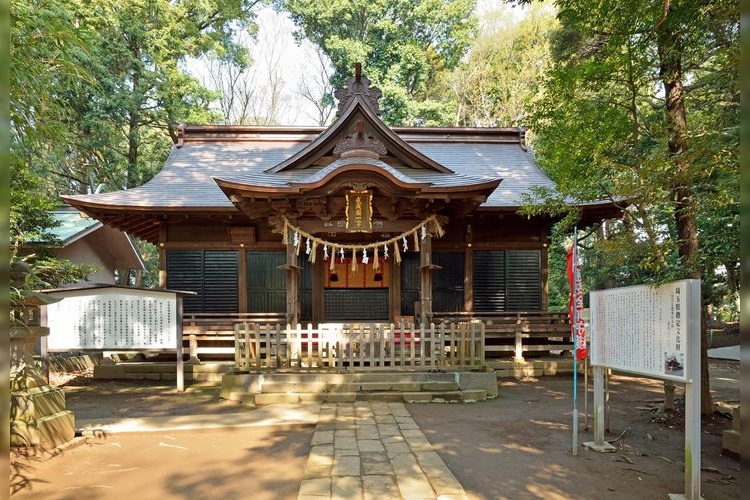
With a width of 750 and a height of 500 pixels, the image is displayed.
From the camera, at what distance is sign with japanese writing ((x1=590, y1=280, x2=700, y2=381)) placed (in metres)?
3.87

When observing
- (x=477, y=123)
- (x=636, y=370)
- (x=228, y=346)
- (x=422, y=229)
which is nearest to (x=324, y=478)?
(x=636, y=370)

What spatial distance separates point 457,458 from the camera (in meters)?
4.89

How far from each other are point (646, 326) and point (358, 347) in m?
5.26

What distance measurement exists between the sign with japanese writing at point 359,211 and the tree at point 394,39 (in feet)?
52.0

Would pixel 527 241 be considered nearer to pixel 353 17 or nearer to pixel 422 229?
pixel 422 229

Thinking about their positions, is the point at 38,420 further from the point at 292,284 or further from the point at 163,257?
the point at 163,257

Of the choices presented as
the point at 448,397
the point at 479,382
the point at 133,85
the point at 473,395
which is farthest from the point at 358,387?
the point at 133,85

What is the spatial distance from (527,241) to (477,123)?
16493mm

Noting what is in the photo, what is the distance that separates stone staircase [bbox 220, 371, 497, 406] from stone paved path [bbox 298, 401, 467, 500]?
936 mm

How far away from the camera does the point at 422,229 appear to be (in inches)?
368

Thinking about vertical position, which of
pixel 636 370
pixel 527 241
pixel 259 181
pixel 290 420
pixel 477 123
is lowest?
pixel 290 420

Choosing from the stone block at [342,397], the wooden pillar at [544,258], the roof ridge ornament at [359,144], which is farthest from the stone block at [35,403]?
the wooden pillar at [544,258]

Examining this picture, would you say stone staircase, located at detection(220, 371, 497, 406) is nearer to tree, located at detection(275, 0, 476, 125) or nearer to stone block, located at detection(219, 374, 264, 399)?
stone block, located at detection(219, 374, 264, 399)

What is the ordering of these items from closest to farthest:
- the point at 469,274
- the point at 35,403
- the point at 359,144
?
the point at 35,403 < the point at 359,144 < the point at 469,274
